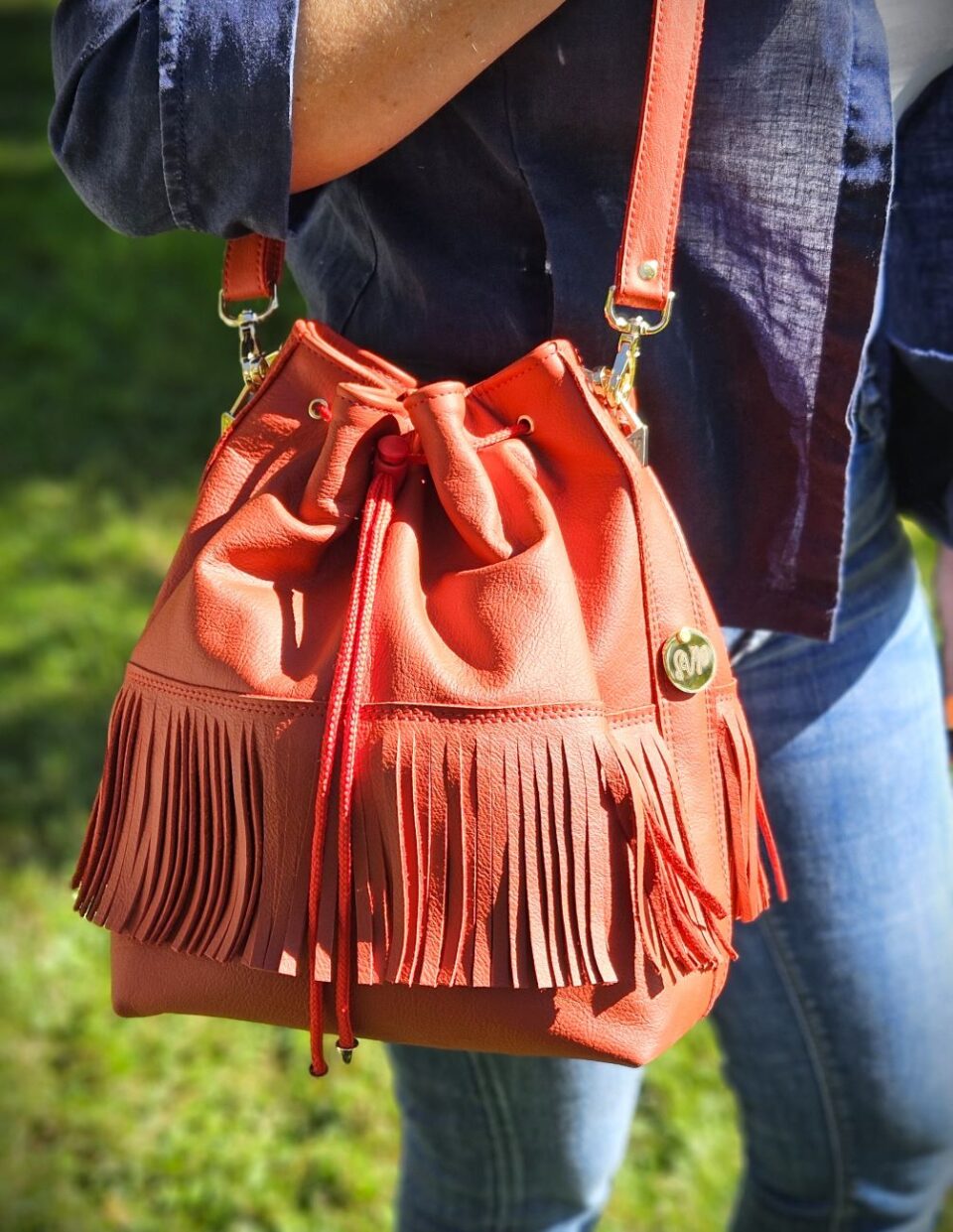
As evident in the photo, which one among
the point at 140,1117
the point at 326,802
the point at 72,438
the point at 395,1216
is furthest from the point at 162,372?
the point at 326,802

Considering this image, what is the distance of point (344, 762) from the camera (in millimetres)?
914

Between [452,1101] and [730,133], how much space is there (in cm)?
93

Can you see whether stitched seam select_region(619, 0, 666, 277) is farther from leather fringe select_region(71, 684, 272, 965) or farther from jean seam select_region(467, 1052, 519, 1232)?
jean seam select_region(467, 1052, 519, 1232)

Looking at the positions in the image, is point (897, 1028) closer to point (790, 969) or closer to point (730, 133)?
point (790, 969)

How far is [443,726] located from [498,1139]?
59 cm

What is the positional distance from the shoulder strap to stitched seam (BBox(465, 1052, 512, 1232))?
74 centimetres

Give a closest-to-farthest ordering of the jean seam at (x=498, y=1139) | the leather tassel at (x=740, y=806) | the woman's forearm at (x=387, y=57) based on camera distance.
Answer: the woman's forearm at (x=387, y=57) → the leather tassel at (x=740, y=806) → the jean seam at (x=498, y=1139)

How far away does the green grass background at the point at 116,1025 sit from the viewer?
1.98 metres

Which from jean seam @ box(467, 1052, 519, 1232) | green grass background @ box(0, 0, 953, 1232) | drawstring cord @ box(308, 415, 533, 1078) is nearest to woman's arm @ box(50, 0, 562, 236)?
drawstring cord @ box(308, 415, 533, 1078)

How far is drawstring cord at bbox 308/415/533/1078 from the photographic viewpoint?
0.92 metres

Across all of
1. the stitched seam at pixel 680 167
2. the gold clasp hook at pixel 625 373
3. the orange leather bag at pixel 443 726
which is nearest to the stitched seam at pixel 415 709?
the orange leather bag at pixel 443 726

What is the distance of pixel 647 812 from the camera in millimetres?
930

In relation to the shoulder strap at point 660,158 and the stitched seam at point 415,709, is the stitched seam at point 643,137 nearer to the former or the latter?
the shoulder strap at point 660,158

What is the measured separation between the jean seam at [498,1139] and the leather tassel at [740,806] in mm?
350
